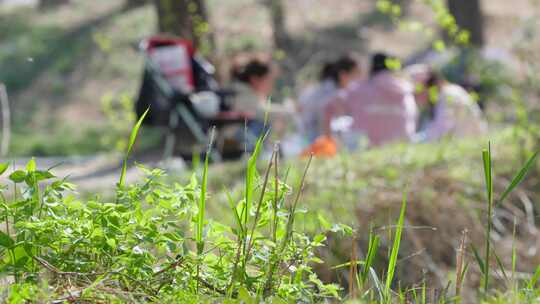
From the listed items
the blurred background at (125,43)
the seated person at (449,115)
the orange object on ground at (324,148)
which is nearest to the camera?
the orange object on ground at (324,148)

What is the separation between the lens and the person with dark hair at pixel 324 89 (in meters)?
11.6

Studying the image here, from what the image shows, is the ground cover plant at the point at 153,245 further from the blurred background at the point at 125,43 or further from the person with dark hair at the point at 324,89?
the blurred background at the point at 125,43

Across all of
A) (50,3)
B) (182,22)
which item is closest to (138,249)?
(182,22)

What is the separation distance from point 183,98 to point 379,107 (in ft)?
7.04

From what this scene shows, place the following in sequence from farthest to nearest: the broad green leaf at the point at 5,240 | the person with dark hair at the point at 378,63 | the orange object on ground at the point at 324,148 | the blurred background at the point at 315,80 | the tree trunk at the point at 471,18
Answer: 1. the tree trunk at the point at 471,18
2. the person with dark hair at the point at 378,63
3. the orange object on ground at the point at 324,148
4. the blurred background at the point at 315,80
5. the broad green leaf at the point at 5,240

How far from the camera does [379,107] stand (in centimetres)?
1120

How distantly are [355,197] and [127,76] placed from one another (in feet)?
46.4

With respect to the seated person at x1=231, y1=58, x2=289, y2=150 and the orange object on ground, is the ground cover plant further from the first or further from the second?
the seated person at x1=231, y1=58, x2=289, y2=150

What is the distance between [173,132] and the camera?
11.9 meters

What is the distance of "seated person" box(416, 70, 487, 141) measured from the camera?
35.4 feet

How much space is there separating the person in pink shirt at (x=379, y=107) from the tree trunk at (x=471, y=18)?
8.67 meters

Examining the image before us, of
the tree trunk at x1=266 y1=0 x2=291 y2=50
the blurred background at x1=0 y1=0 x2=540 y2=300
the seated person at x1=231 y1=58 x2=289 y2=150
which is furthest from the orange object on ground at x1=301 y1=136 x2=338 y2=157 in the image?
the tree trunk at x1=266 y1=0 x2=291 y2=50

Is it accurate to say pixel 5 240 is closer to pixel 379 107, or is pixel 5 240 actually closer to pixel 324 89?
pixel 379 107

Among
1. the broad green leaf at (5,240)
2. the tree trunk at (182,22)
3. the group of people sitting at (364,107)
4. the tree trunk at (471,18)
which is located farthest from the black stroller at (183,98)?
the broad green leaf at (5,240)
